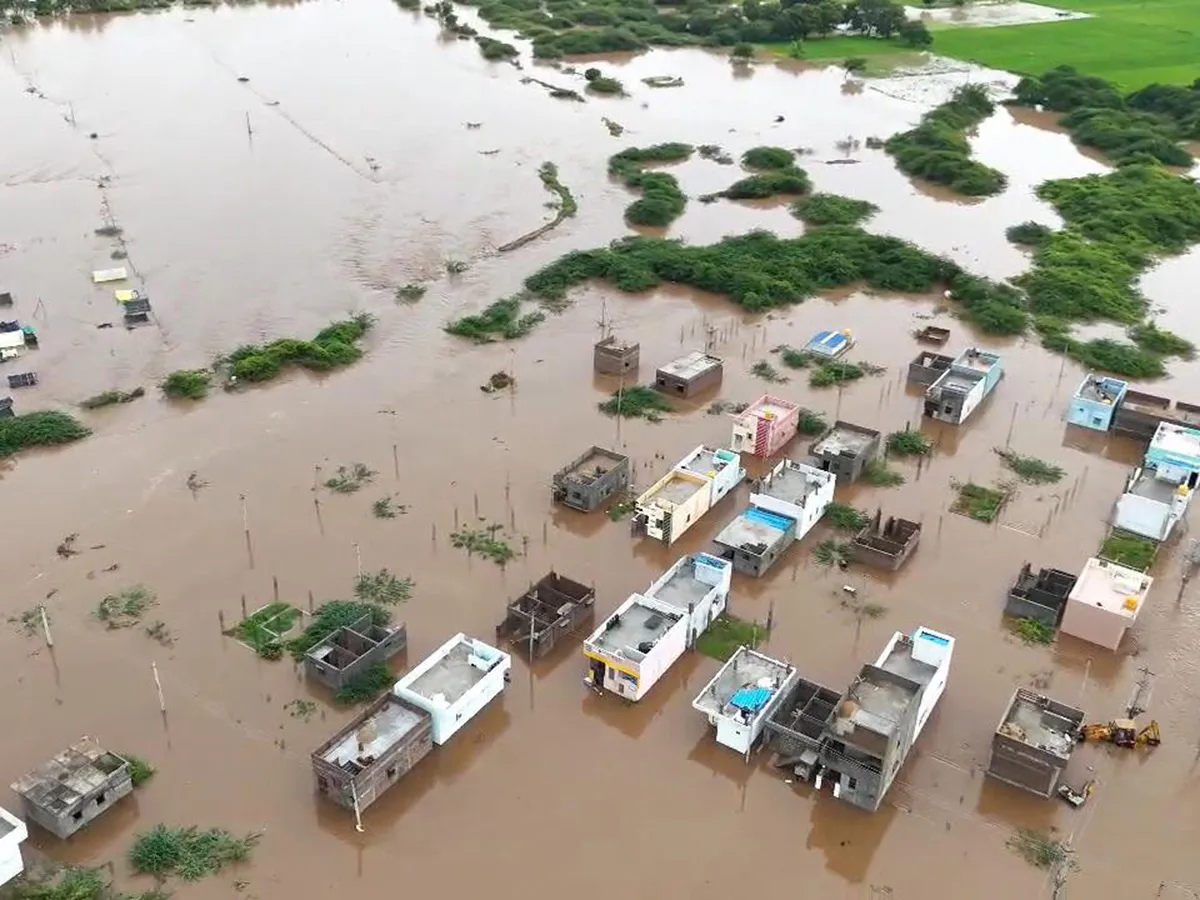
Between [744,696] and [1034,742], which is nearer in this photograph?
[1034,742]

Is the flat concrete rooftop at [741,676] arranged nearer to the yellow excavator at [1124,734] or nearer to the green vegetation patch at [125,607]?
the yellow excavator at [1124,734]

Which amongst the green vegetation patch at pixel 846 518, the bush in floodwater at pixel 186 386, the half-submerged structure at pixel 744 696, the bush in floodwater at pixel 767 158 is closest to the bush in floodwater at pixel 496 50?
the bush in floodwater at pixel 767 158

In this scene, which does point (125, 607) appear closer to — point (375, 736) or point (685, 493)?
point (375, 736)

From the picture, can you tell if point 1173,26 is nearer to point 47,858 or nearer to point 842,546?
point 842,546

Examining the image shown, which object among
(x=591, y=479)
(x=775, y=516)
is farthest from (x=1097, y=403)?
(x=591, y=479)

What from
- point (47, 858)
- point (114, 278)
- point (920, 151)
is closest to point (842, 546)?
point (47, 858)

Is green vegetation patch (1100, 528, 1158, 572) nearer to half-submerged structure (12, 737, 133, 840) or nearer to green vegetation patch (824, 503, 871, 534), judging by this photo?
green vegetation patch (824, 503, 871, 534)
